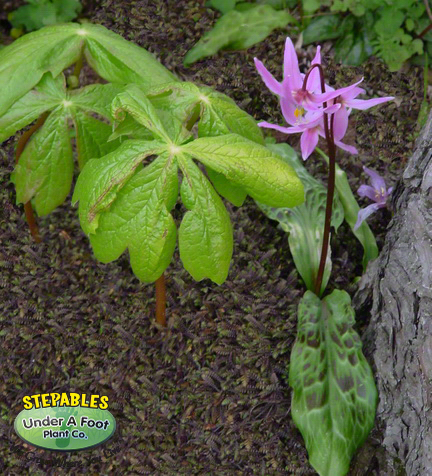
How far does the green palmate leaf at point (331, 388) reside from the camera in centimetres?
177

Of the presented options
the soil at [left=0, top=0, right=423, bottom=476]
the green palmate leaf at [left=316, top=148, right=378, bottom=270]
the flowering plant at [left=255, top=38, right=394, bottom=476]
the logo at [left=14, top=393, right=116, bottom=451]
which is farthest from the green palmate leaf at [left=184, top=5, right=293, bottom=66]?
the logo at [left=14, top=393, right=116, bottom=451]

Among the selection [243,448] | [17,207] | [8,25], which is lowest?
[243,448]

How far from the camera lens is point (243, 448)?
190cm

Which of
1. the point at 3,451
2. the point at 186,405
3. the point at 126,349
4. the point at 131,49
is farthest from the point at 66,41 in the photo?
the point at 3,451

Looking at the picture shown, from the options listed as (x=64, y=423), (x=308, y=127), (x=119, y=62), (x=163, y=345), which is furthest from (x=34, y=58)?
(x=64, y=423)

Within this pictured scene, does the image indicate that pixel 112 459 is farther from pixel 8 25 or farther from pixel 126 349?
pixel 8 25

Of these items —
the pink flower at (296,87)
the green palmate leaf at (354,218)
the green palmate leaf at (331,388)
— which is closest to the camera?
the pink flower at (296,87)

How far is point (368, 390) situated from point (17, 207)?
153 centimetres

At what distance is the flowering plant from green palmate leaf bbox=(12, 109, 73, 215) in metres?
0.63

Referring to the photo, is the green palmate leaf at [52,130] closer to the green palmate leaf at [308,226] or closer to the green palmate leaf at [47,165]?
the green palmate leaf at [47,165]

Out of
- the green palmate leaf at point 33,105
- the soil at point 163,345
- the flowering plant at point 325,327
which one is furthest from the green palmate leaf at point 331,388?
the green palmate leaf at point 33,105

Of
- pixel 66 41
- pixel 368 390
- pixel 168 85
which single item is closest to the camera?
pixel 168 85

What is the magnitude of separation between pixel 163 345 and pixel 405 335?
33.2 inches

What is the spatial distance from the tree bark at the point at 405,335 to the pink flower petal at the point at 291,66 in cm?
50
